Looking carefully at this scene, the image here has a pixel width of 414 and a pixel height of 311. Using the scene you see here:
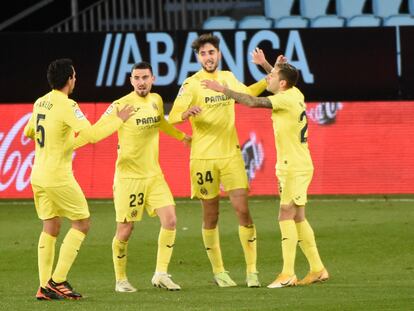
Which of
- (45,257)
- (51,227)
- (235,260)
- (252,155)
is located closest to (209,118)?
(51,227)

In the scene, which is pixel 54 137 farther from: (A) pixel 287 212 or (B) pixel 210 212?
(A) pixel 287 212

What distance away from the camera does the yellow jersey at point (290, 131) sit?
12188 millimetres

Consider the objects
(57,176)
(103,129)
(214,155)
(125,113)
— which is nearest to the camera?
(103,129)

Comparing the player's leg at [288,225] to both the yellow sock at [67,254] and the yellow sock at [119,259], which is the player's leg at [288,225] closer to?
the yellow sock at [119,259]

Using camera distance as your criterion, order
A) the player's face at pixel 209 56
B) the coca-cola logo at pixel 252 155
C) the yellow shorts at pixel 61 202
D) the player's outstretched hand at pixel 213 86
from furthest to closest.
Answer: the coca-cola logo at pixel 252 155, the player's face at pixel 209 56, the player's outstretched hand at pixel 213 86, the yellow shorts at pixel 61 202

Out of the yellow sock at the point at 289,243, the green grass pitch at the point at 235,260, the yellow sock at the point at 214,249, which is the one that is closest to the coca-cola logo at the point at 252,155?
the green grass pitch at the point at 235,260

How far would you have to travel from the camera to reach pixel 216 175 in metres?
12.6

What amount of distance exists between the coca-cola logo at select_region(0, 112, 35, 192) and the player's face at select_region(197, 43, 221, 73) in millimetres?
8075

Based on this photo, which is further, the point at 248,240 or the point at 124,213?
the point at 248,240

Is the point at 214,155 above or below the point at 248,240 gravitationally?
above

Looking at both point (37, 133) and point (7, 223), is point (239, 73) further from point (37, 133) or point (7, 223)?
point (37, 133)

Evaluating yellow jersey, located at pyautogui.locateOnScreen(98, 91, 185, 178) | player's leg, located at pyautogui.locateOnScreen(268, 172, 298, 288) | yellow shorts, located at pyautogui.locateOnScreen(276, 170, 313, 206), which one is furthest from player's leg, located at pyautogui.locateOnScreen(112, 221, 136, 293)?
yellow shorts, located at pyautogui.locateOnScreen(276, 170, 313, 206)

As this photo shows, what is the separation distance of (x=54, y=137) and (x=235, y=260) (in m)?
3.67

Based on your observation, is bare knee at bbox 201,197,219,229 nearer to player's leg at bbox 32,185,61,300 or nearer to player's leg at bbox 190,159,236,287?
player's leg at bbox 190,159,236,287
